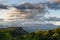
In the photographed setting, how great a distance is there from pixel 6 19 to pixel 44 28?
1553 mm

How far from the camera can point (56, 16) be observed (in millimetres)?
10070

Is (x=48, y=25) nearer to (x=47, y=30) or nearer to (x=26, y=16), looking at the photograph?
(x=47, y=30)

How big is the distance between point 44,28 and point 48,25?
0.22m

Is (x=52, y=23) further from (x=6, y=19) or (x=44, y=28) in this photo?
(x=6, y=19)

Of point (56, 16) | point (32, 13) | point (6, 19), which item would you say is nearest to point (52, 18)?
point (56, 16)

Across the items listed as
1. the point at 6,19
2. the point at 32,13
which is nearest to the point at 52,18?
the point at 32,13

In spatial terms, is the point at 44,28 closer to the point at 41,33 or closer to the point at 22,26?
the point at 41,33

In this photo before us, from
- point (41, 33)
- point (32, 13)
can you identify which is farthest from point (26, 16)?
point (41, 33)

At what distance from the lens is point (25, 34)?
9828 mm

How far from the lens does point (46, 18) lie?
1008 centimetres

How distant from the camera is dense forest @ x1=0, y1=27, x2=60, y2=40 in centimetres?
967

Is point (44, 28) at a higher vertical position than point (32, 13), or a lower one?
lower

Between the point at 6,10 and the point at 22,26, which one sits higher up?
the point at 6,10

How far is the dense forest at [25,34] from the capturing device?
9.67 m
